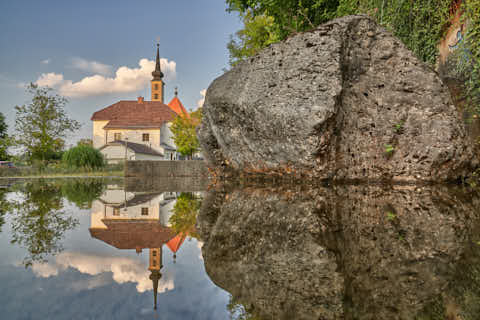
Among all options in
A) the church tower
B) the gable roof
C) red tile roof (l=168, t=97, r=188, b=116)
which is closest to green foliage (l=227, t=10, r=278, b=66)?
the gable roof

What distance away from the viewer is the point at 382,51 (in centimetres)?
325

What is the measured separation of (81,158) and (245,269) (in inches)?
511

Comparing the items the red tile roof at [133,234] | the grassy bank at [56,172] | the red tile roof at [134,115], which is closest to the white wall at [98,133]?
the red tile roof at [134,115]

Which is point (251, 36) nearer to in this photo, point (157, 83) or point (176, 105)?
point (176, 105)

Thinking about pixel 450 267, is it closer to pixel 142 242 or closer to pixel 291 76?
pixel 142 242

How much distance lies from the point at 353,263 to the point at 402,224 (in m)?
0.61

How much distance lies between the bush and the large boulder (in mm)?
10494

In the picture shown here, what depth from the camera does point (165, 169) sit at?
8.68 meters

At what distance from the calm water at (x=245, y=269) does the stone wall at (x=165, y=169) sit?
739 centimetres

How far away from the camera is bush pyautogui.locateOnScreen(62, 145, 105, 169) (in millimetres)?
11523

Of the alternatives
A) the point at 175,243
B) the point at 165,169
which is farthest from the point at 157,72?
the point at 175,243

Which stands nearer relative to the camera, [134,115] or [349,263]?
[349,263]

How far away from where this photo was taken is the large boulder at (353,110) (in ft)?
9.60

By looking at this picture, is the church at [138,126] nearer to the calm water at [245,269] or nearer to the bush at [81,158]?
the bush at [81,158]
